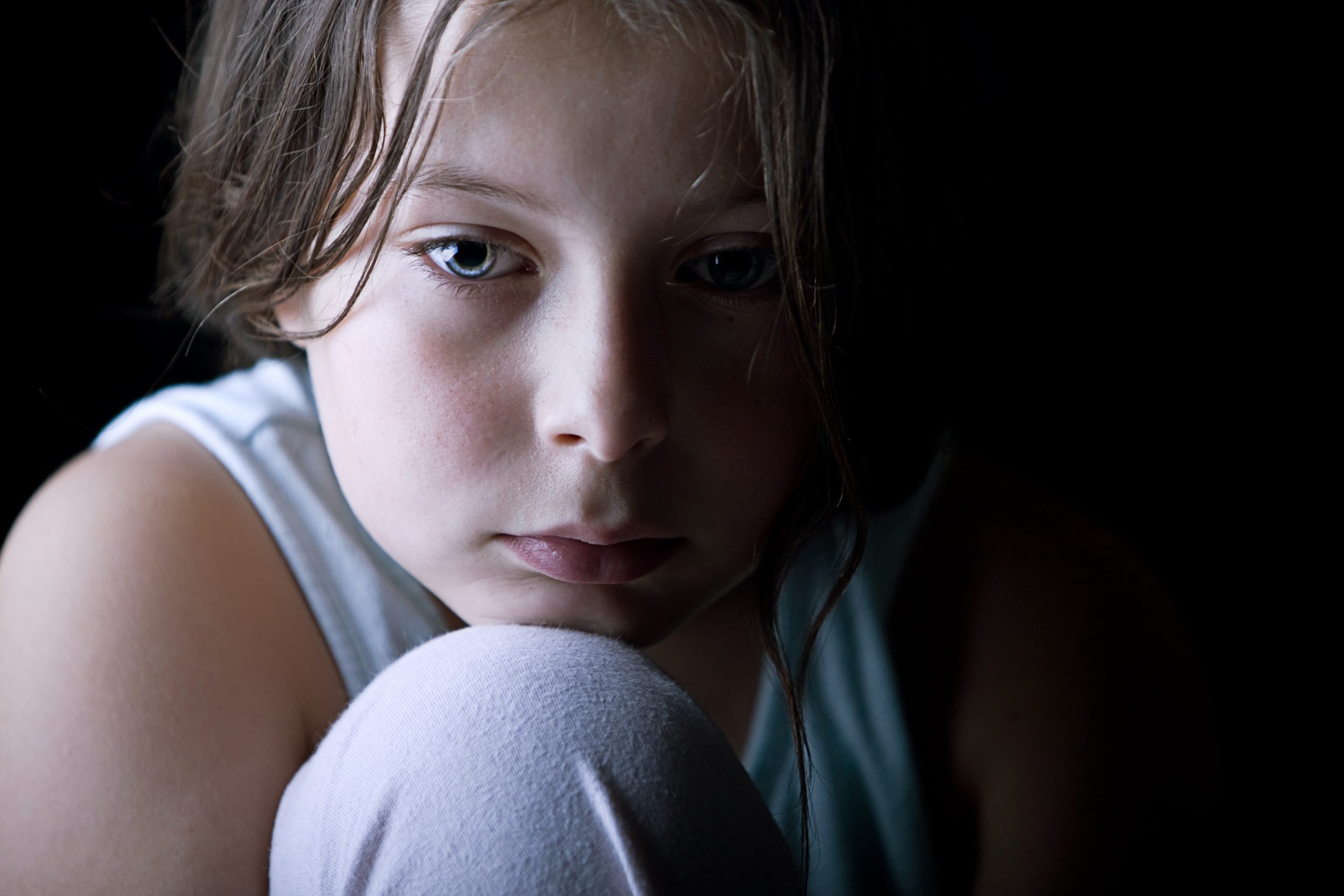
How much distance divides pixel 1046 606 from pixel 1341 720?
0.37 m

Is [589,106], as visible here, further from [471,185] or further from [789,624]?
[789,624]

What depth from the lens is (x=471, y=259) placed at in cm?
55

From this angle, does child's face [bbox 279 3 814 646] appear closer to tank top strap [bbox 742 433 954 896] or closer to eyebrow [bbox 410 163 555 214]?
eyebrow [bbox 410 163 555 214]

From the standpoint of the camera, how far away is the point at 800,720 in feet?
2.03

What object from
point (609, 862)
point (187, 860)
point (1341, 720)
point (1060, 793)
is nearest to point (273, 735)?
point (187, 860)

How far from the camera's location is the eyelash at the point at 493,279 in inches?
21.2

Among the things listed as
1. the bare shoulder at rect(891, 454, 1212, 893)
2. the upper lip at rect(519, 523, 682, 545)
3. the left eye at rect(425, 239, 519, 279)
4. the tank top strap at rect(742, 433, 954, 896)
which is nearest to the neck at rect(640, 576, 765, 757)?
the tank top strap at rect(742, 433, 954, 896)

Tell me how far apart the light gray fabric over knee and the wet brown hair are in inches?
5.6

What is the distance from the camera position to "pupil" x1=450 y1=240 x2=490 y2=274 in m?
0.55

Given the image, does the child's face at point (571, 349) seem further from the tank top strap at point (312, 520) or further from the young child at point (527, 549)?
the tank top strap at point (312, 520)

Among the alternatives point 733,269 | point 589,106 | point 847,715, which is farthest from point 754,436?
point 847,715

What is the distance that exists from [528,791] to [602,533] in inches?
6.0

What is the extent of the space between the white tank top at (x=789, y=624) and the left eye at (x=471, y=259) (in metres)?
0.27

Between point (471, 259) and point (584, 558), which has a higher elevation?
point (471, 259)
